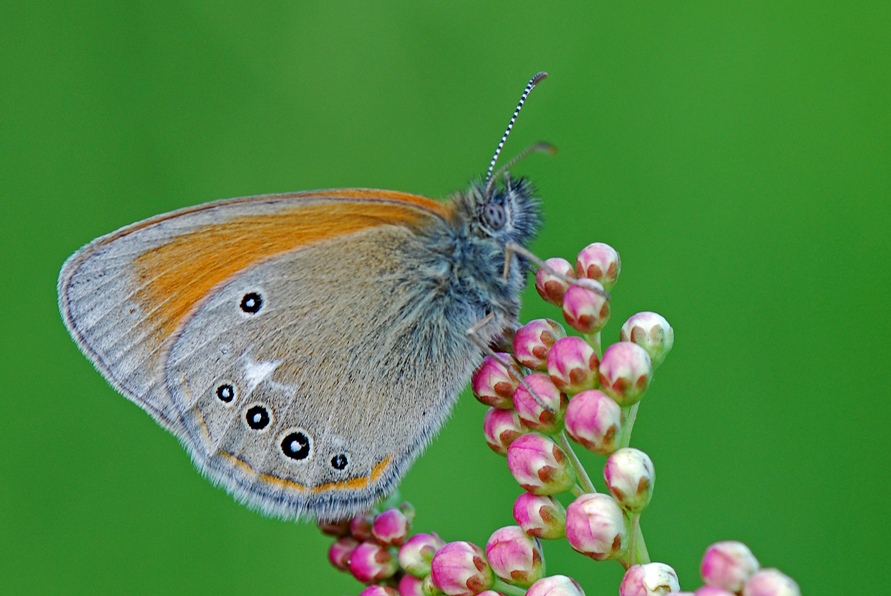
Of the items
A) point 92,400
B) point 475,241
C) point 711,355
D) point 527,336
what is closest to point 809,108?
point 711,355

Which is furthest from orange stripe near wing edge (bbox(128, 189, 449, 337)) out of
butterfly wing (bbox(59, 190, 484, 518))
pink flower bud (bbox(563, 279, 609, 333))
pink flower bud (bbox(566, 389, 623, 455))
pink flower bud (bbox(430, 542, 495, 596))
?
pink flower bud (bbox(430, 542, 495, 596))

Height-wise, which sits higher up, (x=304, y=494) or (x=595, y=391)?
(x=595, y=391)

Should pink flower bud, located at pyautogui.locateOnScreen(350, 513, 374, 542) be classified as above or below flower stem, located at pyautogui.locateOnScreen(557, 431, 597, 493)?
below

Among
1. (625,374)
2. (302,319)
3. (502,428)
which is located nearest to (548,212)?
(302,319)

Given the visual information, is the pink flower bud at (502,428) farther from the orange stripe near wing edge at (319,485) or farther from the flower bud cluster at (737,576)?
the flower bud cluster at (737,576)

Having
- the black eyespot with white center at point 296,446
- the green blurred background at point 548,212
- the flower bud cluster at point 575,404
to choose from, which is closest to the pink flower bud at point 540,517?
the flower bud cluster at point 575,404

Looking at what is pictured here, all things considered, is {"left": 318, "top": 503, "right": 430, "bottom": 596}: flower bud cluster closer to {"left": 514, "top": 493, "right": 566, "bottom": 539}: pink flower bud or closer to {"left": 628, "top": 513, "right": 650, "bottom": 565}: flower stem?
{"left": 514, "top": 493, "right": 566, "bottom": 539}: pink flower bud

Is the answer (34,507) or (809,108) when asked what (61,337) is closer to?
(34,507)
